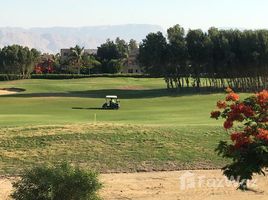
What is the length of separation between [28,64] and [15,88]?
2979 centimetres

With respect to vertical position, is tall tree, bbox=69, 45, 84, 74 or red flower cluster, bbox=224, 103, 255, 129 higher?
tall tree, bbox=69, 45, 84, 74

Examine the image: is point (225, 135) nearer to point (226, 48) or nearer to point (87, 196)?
point (87, 196)

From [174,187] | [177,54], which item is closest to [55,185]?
[174,187]

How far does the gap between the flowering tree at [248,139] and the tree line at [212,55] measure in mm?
56325

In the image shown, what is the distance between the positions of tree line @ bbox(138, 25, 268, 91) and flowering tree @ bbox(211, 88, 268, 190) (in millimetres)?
56325

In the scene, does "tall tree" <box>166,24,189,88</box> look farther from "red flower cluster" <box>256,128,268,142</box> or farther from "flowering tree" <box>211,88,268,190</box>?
"red flower cluster" <box>256,128,268,142</box>

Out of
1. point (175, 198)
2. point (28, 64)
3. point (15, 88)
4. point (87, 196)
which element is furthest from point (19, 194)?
point (28, 64)

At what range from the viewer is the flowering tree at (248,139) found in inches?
454

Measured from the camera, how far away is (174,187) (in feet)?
66.0

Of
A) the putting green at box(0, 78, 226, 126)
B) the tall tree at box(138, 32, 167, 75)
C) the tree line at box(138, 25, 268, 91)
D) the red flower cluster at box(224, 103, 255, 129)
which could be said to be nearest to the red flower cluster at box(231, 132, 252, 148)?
the red flower cluster at box(224, 103, 255, 129)

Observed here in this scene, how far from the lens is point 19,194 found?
48.5ft

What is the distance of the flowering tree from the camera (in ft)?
37.9

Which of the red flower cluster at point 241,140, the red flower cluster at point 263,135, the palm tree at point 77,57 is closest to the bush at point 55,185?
the red flower cluster at point 241,140

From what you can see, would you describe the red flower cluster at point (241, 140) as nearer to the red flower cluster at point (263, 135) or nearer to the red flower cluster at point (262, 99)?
the red flower cluster at point (263, 135)
